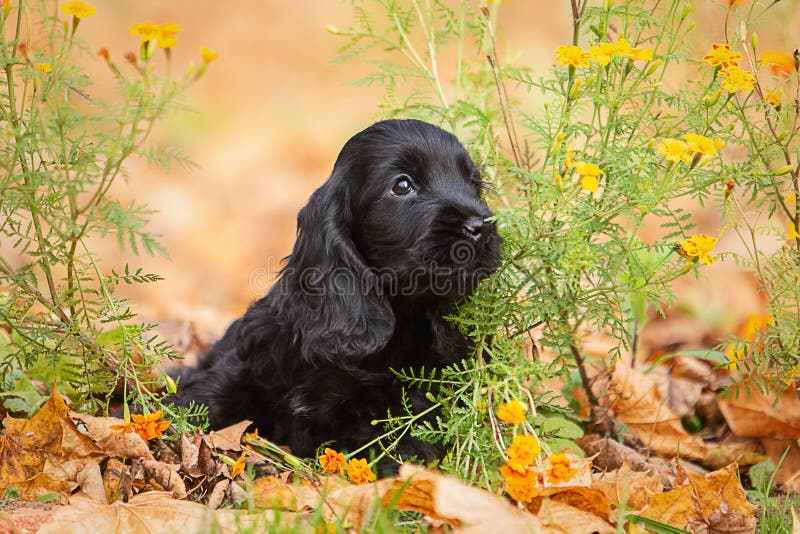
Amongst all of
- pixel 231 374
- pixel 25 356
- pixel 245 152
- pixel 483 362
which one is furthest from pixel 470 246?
pixel 245 152

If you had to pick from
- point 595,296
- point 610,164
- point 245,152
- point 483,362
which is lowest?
point 483,362

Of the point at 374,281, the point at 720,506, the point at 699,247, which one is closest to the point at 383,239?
the point at 374,281

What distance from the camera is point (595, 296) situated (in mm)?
2281

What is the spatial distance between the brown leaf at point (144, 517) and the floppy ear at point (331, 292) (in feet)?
2.21

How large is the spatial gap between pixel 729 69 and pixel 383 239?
3.49ft

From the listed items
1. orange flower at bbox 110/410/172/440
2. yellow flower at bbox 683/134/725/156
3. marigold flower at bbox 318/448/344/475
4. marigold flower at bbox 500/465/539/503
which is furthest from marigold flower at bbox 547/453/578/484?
orange flower at bbox 110/410/172/440

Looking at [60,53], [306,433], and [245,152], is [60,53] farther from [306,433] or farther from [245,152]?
[245,152]

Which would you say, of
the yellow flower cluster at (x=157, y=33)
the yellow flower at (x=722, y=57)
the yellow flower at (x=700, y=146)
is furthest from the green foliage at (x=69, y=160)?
the yellow flower at (x=722, y=57)

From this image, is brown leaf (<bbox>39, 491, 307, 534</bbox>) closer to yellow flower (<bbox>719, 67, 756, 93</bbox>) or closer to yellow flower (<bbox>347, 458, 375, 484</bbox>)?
yellow flower (<bbox>347, 458, 375, 484</bbox>)

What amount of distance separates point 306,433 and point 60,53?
1303 millimetres

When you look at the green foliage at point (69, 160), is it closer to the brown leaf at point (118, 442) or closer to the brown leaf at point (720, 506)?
the brown leaf at point (118, 442)

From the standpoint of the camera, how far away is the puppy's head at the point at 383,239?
237 centimetres

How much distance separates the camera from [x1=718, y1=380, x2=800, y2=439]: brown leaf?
296cm

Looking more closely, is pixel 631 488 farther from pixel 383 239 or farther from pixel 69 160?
pixel 69 160
